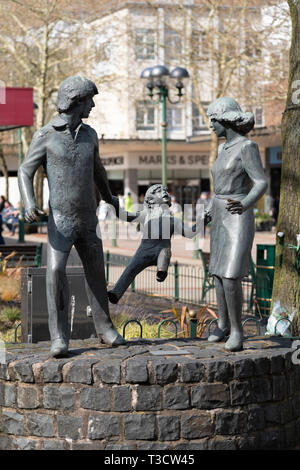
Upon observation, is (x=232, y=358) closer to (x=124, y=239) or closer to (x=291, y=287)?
(x=291, y=287)

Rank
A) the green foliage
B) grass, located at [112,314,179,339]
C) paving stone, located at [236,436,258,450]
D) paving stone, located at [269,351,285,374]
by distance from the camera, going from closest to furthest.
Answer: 1. paving stone, located at [236,436,258,450]
2. paving stone, located at [269,351,285,374]
3. grass, located at [112,314,179,339]
4. the green foliage

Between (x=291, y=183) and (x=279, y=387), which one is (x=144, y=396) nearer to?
(x=279, y=387)

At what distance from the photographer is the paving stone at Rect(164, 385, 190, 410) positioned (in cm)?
557

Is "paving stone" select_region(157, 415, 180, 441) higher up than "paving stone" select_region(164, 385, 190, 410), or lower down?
lower down

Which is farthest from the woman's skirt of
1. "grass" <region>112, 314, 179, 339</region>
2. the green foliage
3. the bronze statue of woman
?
the green foliage

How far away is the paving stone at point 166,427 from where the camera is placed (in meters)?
5.56

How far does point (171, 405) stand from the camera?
5.58 m

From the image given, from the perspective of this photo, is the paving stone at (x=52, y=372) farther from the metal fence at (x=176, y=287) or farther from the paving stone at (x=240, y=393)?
the metal fence at (x=176, y=287)

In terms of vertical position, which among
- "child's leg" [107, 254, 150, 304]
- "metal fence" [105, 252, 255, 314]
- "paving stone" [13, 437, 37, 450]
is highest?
"child's leg" [107, 254, 150, 304]

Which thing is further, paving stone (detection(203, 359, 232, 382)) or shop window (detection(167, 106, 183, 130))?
shop window (detection(167, 106, 183, 130))

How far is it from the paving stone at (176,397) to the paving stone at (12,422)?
1.10 metres

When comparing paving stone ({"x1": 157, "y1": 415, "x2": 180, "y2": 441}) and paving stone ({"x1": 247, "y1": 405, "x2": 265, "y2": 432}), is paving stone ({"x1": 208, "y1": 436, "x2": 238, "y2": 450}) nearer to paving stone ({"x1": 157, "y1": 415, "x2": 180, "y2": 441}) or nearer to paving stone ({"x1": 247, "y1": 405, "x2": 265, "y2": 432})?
paving stone ({"x1": 247, "y1": 405, "x2": 265, "y2": 432})

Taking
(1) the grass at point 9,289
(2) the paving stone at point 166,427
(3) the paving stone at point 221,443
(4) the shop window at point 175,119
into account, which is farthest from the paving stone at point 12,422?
(4) the shop window at point 175,119
